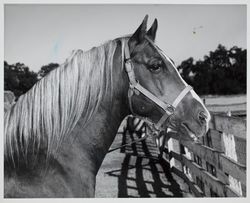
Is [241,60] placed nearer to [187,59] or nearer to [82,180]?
[187,59]

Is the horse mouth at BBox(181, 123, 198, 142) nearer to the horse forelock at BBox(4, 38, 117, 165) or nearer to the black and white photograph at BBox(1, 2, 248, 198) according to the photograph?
the black and white photograph at BBox(1, 2, 248, 198)

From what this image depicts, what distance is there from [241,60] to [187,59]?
0.61 m

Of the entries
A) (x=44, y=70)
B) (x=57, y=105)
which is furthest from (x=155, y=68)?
(x=44, y=70)

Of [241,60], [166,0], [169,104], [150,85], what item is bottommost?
[169,104]

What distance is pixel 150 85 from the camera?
161cm

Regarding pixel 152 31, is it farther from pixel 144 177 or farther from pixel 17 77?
pixel 144 177

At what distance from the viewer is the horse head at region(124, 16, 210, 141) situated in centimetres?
160

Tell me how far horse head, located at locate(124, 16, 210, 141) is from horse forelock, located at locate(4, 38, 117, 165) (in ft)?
0.62

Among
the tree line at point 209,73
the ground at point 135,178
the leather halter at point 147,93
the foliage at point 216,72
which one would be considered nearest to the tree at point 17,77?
the tree line at point 209,73

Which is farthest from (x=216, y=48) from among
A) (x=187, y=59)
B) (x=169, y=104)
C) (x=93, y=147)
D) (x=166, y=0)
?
(x=93, y=147)

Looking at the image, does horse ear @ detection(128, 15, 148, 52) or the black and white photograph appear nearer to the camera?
the black and white photograph

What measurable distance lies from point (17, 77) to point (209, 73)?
7.15 ft

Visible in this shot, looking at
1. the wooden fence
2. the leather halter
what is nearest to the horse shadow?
the wooden fence

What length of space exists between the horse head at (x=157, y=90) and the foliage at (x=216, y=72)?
4.62ft
